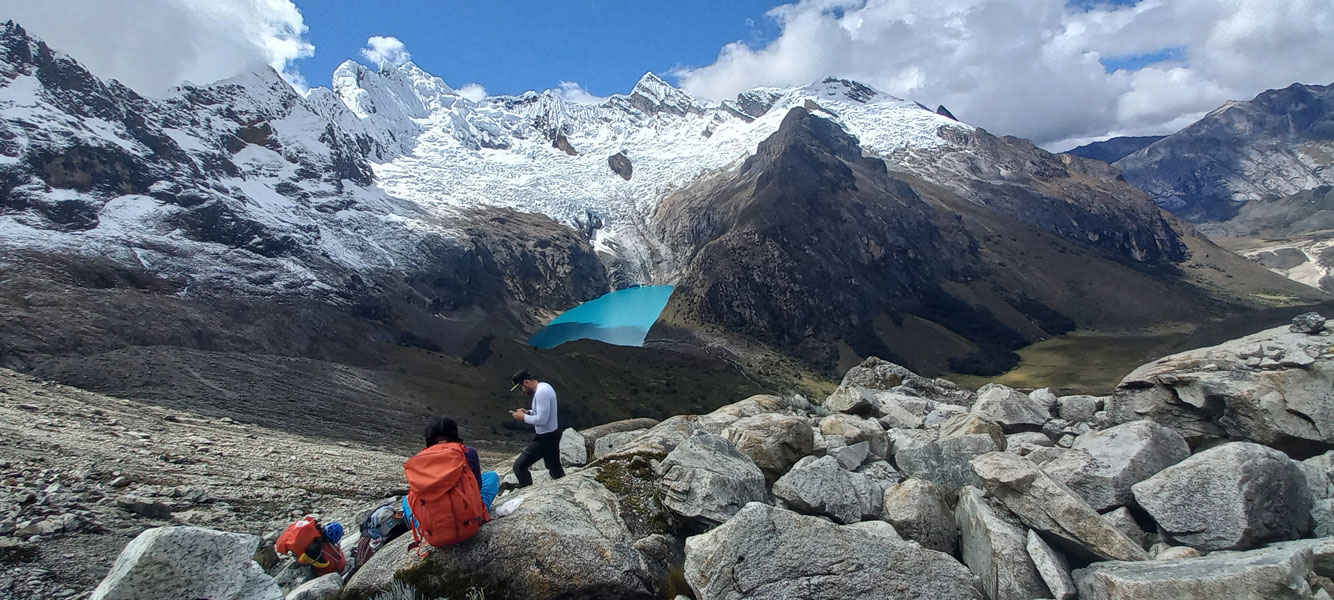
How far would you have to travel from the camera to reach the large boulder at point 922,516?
8133 millimetres

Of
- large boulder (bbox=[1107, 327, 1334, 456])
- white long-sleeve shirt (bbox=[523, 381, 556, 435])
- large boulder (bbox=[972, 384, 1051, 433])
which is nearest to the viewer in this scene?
large boulder (bbox=[1107, 327, 1334, 456])

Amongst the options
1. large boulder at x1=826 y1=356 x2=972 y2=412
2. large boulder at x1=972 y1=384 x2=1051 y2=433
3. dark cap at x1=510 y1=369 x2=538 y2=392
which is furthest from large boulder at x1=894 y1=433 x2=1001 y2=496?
large boulder at x1=826 y1=356 x2=972 y2=412

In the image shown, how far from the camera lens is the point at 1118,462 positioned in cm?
861

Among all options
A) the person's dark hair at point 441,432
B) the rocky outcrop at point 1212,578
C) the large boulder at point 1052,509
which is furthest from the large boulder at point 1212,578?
the person's dark hair at point 441,432

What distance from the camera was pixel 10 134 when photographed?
114938 millimetres

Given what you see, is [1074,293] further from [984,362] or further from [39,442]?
[39,442]

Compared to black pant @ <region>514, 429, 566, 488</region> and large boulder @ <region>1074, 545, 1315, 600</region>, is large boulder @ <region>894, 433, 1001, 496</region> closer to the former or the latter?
large boulder @ <region>1074, 545, 1315, 600</region>

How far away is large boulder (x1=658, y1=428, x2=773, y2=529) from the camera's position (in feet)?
29.7

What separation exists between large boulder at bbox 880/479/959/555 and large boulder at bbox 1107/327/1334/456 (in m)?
5.58

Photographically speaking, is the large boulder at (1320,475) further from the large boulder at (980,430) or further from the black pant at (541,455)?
the black pant at (541,455)

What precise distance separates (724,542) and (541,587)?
2.38 metres

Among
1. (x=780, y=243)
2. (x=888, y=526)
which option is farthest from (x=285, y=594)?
(x=780, y=243)

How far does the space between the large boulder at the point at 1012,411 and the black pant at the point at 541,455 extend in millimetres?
9791

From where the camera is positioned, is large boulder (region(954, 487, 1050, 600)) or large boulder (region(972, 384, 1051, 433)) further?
large boulder (region(972, 384, 1051, 433))
